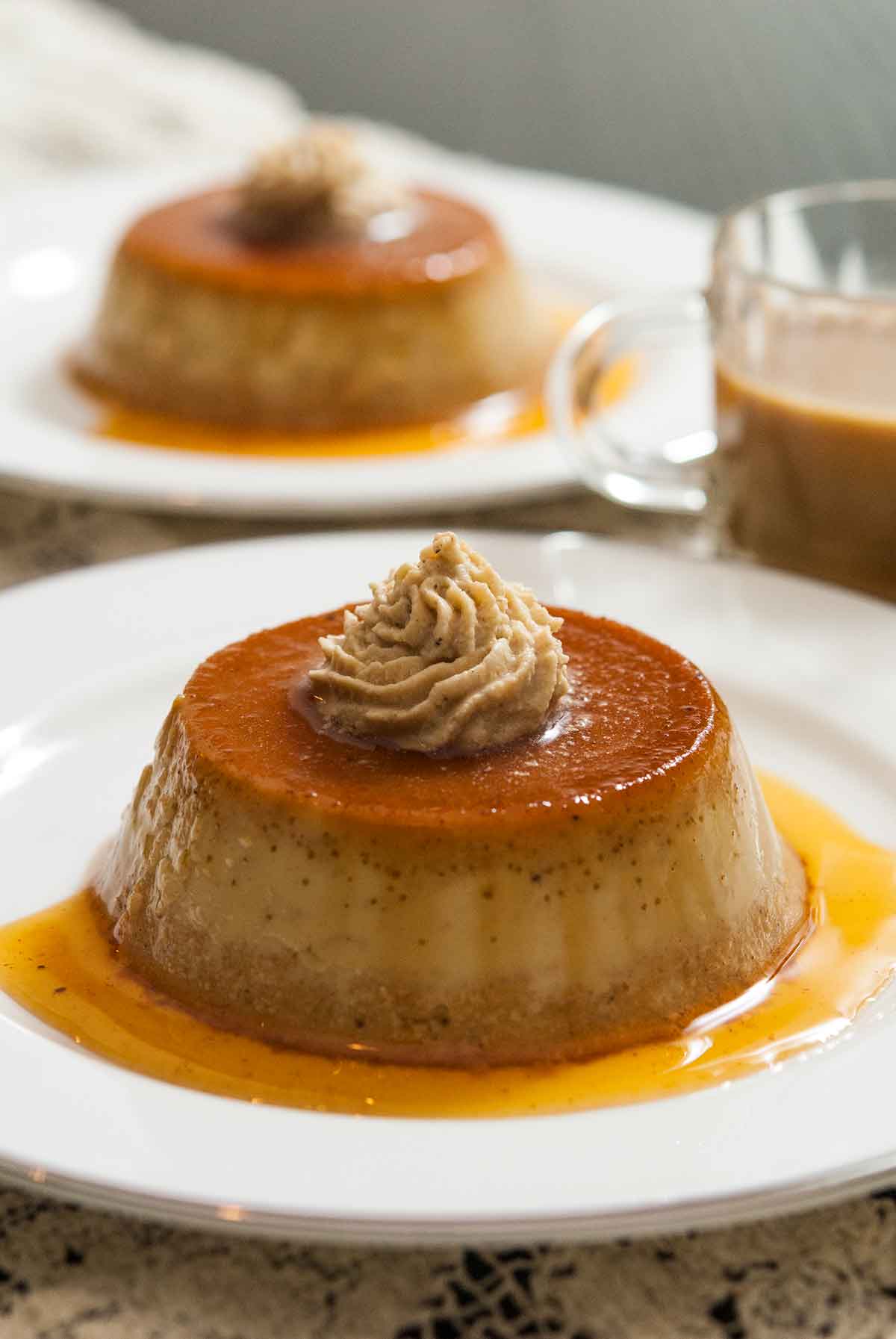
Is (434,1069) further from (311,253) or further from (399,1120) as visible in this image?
(311,253)

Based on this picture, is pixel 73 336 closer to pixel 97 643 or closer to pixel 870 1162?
pixel 97 643

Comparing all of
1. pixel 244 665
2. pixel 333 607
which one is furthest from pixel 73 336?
pixel 244 665

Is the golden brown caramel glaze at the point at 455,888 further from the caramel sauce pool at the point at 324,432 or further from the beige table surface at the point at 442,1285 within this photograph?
the caramel sauce pool at the point at 324,432

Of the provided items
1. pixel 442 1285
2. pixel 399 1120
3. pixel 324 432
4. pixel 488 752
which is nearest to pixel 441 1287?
pixel 442 1285

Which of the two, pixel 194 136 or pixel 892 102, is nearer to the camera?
pixel 194 136

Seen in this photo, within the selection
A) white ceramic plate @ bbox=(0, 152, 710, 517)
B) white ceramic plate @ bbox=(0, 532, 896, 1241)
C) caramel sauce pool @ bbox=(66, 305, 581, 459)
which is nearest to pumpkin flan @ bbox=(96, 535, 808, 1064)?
white ceramic plate @ bbox=(0, 532, 896, 1241)

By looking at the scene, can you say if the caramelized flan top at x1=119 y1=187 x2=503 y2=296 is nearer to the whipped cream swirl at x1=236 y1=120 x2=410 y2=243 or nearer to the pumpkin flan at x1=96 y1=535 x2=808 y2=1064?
the whipped cream swirl at x1=236 y1=120 x2=410 y2=243
